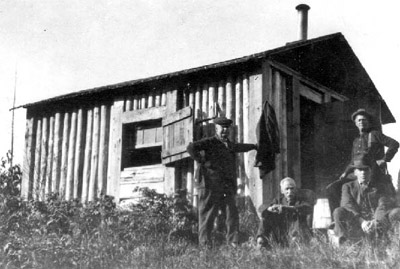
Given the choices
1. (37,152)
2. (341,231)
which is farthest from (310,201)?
(37,152)

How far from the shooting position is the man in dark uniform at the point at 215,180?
319 inches

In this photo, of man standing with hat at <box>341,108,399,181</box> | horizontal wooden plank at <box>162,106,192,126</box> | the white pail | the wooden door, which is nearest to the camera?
the white pail

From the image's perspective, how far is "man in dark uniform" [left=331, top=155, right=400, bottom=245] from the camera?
6848mm

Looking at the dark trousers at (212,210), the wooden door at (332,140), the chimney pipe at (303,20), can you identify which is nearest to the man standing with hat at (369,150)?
the dark trousers at (212,210)

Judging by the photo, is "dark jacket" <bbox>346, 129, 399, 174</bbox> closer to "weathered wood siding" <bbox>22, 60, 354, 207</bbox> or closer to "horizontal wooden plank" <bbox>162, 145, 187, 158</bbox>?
"weathered wood siding" <bbox>22, 60, 354, 207</bbox>

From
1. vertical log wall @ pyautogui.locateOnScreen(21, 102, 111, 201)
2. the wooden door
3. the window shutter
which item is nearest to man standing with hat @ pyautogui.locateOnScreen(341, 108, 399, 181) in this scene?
the wooden door

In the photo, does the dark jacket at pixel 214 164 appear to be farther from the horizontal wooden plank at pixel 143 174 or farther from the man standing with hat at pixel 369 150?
the horizontal wooden plank at pixel 143 174

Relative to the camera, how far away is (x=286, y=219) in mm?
7742

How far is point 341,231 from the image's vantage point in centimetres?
706

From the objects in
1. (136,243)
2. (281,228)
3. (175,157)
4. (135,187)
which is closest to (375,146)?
(281,228)

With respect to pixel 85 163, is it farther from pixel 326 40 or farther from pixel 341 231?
pixel 341 231

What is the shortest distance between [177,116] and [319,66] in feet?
11.7

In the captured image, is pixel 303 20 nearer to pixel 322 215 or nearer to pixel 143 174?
pixel 143 174

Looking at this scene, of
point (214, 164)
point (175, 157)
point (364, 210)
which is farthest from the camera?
point (175, 157)
